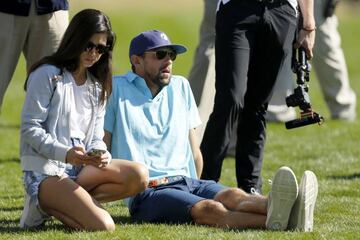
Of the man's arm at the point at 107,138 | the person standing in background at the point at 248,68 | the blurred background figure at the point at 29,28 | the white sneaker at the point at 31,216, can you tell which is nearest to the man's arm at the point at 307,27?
the person standing in background at the point at 248,68

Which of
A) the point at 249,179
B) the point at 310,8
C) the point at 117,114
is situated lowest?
the point at 249,179

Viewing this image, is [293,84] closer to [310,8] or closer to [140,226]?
[310,8]

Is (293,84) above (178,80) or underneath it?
underneath

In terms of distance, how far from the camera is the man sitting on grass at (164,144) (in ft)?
22.1

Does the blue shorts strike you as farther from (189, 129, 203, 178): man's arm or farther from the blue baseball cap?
the blue baseball cap

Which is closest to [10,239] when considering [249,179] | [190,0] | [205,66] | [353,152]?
[249,179]

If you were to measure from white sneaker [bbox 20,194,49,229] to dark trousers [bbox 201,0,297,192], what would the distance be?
1.30m

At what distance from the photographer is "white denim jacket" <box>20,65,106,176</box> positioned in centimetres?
646

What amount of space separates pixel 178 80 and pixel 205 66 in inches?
92.7

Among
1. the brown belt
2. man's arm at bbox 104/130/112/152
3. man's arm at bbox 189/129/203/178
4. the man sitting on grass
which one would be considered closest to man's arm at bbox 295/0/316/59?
the man sitting on grass

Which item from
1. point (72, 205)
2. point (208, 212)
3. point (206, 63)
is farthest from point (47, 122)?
point (206, 63)

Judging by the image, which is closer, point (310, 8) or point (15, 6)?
point (310, 8)

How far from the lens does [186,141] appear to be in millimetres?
7277

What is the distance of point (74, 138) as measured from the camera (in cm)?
668
